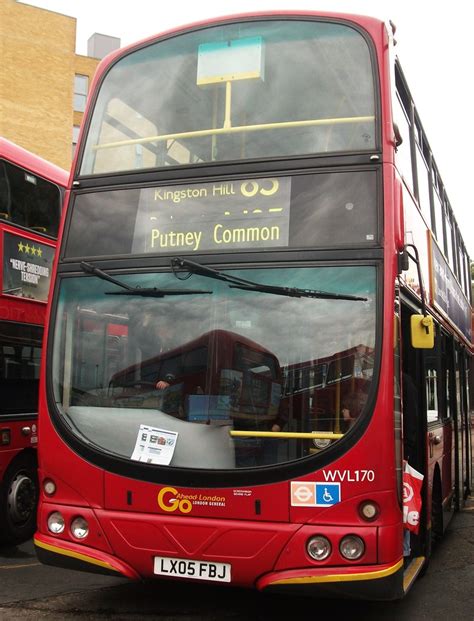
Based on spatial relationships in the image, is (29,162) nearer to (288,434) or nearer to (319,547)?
(288,434)

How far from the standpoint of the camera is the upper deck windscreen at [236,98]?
5.16 metres

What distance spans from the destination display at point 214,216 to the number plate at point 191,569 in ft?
6.74

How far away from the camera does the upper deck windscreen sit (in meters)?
5.16

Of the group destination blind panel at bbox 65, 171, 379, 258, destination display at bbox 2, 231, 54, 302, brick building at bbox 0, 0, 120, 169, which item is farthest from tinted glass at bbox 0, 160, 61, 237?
brick building at bbox 0, 0, 120, 169

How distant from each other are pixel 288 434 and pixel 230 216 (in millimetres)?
1560

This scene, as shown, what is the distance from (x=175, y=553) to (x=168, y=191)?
97.9 inches

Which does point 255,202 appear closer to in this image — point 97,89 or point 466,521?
point 97,89

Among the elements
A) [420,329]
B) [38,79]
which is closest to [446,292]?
[420,329]

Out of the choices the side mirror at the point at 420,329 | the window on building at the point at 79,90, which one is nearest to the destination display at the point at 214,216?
the side mirror at the point at 420,329

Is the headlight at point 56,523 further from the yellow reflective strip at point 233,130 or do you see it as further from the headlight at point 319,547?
the yellow reflective strip at point 233,130

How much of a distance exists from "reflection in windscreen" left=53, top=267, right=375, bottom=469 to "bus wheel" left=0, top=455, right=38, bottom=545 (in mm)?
3197

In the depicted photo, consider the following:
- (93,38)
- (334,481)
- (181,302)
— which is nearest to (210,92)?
(181,302)

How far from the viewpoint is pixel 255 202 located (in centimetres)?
500

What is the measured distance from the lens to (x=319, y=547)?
437 cm
